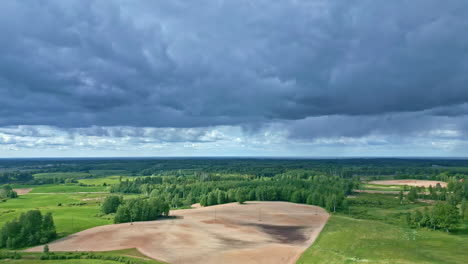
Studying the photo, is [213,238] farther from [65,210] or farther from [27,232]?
[65,210]

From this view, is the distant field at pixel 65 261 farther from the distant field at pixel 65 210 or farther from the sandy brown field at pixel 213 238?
the distant field at pixel 65 210

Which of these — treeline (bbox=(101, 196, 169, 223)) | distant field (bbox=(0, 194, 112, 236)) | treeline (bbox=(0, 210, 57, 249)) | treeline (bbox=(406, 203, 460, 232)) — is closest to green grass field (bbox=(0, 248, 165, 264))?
treeline (bbox=(0, 210, 57, 249))

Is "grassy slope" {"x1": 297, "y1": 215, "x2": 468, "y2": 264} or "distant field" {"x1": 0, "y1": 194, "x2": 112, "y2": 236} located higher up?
"grassy slope" {"x1": 297, "y1": 215, "x2": 468, "y2": 264}

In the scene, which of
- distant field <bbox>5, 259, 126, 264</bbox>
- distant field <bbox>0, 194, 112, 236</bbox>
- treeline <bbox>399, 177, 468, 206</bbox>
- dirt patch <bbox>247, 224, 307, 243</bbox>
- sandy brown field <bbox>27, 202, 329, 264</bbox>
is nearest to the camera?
distant field <bbox>5, 259, 126, 264</bbox>

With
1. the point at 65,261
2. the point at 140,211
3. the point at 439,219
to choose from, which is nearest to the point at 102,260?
the point at 65,261

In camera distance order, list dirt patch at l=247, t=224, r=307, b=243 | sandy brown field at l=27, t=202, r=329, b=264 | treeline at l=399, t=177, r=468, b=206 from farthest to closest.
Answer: treeline at l=399, t=177, r=468, b=206 < dirt patch at l=247, t=224, r=307, b=243 < sandy brown field at l=27, t=202, r=329, b=264

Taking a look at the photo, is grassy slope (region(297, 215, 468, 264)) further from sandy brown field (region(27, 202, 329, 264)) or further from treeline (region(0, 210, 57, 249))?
treeline (region(0, 210, 57, 249))
